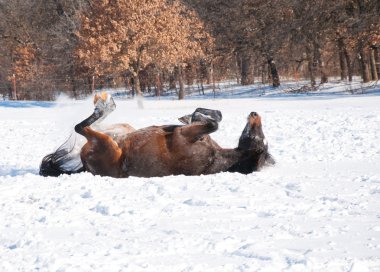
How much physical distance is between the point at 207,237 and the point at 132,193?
159 cm

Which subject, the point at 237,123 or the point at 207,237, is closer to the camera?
the point at 207,237

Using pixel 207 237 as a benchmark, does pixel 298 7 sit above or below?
above

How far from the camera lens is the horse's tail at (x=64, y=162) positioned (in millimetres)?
6535

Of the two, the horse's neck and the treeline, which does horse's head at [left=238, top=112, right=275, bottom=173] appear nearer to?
the horse's neck

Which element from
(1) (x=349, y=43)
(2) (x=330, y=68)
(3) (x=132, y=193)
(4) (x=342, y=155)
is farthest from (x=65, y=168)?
(2) (x=330, y=68)

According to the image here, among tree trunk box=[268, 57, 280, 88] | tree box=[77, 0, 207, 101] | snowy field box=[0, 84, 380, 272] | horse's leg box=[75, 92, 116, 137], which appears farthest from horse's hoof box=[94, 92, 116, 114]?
tree trunk box=[268, 57, 280, 88]

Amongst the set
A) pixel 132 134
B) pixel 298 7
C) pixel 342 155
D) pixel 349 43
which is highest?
pixel 298 7

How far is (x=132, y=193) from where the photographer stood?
4961mm

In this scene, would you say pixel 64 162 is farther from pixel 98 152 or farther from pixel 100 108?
pixel 100 108

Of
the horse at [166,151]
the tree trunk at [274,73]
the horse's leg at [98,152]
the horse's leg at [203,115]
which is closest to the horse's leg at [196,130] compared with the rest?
the horse at [166,151]

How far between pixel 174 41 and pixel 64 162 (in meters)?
17.6

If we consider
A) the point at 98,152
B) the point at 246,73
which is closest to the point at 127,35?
the point at 98,152

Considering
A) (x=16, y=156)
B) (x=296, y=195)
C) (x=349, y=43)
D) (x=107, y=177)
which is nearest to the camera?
(x=296, y=195)

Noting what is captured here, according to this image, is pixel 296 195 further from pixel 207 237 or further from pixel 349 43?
pixel 349 43
